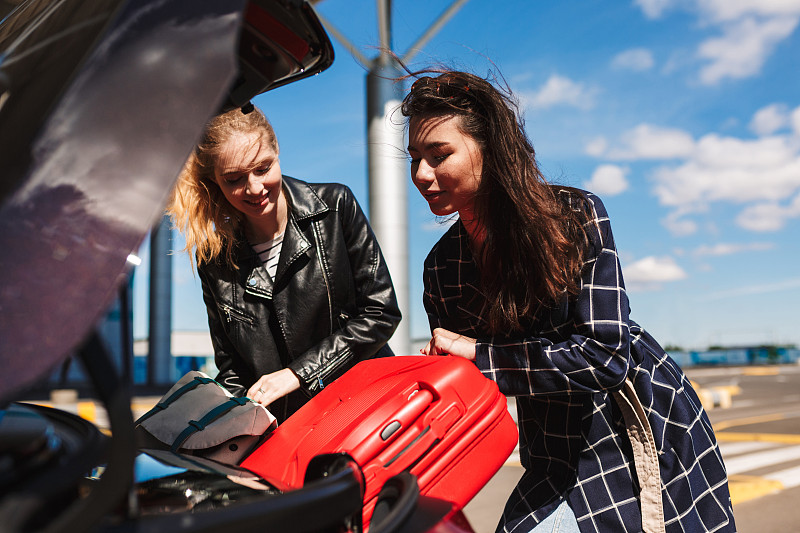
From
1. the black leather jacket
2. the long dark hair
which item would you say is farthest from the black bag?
the long dark hair

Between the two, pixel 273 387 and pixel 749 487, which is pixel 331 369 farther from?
pixel 749 487

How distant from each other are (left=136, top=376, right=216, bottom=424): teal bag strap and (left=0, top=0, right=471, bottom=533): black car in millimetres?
847

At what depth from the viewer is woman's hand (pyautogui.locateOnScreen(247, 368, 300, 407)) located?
2.04 meters

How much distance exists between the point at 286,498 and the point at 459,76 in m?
1.47

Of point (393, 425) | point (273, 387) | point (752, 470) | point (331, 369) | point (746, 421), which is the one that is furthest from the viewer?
point (746, 421)

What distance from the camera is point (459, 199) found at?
6.10 feet

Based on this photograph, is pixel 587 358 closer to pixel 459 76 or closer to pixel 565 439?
pixel 565 439

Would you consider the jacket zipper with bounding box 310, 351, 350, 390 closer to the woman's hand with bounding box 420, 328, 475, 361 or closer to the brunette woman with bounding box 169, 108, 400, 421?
the brunette woman with bounding box 169, 108, 400, 421

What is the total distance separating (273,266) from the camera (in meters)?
2.45

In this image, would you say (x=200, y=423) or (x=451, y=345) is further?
(x=451, y=345)

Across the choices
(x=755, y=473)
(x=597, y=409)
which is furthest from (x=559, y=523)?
(x=755, y=473)

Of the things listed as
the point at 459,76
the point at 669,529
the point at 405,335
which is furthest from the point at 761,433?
the point at 459,76

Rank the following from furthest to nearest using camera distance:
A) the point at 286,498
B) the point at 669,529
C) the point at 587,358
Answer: the point at 669,529
the point at 587,358
the point at 286,498

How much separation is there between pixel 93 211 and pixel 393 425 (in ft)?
2.81
